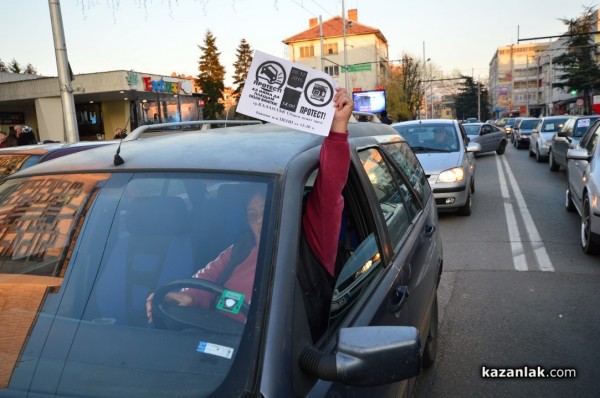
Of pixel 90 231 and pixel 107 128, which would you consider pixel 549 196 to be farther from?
pixel 107 128

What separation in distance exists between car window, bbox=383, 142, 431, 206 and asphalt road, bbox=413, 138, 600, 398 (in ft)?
4.05

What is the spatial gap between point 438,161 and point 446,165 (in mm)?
218

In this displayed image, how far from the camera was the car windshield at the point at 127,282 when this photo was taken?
4.70ft

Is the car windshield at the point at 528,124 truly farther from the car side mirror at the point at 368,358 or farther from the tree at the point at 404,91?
the tree at the point at 404,91

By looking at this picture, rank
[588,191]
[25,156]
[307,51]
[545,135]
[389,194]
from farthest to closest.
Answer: [307,51], [545,135], [588,191], [25,156], [389,194]

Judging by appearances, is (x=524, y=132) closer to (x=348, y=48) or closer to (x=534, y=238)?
(x=534, y=238)

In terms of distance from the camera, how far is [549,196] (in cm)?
1054

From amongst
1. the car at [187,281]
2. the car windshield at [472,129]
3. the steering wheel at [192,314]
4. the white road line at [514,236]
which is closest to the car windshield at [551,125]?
the car windshield at [472,129]

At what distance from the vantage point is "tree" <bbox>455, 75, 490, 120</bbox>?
101438 mm

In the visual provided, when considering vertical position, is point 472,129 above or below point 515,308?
above

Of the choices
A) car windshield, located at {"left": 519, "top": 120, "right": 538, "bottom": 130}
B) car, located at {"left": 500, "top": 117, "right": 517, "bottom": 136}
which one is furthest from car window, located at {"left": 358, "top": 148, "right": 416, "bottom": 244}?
car, located at {"left": 500, "top": 117, "right": 517, "bottom": 136}

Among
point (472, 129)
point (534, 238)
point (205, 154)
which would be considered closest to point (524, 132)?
point (472, 129)

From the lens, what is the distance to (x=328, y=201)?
2.08 metres

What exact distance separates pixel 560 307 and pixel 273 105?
3.71m
